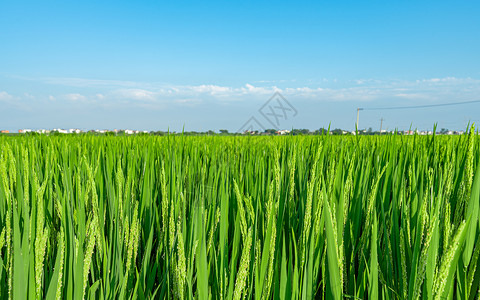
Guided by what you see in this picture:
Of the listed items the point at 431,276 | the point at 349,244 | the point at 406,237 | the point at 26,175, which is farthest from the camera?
the point at 26,175

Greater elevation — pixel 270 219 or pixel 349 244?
pixel 270 219

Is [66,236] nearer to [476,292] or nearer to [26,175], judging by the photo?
[26,175]

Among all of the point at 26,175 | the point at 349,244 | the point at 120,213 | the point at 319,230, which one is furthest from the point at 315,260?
the point at 26,175

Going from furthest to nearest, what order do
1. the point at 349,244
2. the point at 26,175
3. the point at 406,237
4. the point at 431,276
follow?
the point at 26,175
the point at 349,244
the point at 406,237
the point at 431,276

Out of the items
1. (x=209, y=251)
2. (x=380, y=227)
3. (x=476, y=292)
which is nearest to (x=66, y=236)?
(x=209, y=251)

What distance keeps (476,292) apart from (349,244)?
29 cm

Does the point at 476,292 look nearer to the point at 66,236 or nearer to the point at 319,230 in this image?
the point at 319,230

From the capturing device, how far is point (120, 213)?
2.87 feet

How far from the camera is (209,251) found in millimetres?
720

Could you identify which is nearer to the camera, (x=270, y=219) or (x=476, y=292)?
(x=270, y=219)

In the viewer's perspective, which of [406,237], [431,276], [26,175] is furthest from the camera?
[26,175]

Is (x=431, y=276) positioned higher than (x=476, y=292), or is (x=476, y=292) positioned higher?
(x=431, y=276)

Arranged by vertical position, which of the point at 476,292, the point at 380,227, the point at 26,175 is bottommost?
the point at 476,292

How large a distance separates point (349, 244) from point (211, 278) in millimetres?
391
